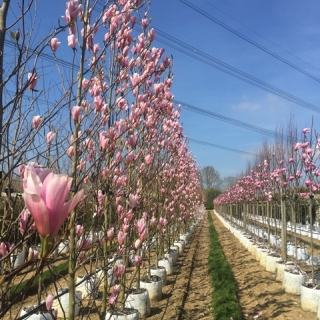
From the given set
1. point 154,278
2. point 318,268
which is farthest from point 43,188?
point 318,268

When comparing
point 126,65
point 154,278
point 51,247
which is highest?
point 126,65

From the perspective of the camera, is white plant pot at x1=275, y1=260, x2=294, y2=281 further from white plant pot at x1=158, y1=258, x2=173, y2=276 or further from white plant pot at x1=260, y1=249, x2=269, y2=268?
white plant pot at x1=158, y1=258, x2=173, y2=276

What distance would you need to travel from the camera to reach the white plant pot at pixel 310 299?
581 centimetres

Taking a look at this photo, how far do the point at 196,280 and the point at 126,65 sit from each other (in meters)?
6.27

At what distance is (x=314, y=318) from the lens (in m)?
5.51

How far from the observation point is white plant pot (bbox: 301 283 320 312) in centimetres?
581

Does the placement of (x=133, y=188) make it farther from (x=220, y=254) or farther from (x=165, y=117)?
(x=220, y=254)

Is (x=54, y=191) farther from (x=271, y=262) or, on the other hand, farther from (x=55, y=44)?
(x=271, y=262)

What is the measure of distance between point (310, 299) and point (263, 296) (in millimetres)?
1084

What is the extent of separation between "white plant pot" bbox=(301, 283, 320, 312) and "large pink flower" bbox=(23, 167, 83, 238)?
236 inches

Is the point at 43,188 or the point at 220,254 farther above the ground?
the point at 43,188

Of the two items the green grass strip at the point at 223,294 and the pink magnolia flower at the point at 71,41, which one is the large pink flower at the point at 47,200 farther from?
the green grass strip at the point at 223,294

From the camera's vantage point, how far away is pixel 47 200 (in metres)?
0.77

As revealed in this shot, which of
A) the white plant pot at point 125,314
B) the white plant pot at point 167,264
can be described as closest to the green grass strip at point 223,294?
the white plant pot at point 167,264
